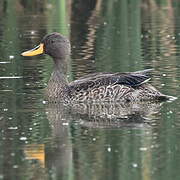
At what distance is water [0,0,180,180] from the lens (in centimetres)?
869

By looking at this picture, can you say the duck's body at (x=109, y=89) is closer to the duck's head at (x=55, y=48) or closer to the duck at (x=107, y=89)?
the duck at (x=107, y=89)

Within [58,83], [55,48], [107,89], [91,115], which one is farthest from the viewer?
[55,48]

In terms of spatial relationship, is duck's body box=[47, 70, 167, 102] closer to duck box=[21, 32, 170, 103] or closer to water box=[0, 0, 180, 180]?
duck box=[21, 32, 170, 103]

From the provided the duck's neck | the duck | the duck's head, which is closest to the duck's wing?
the duck

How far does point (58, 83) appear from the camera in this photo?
13.0 metres

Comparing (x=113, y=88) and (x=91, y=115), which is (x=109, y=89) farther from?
(x=91, y=115)

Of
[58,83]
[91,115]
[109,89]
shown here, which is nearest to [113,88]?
[109,89]

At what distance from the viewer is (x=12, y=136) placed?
1006cm

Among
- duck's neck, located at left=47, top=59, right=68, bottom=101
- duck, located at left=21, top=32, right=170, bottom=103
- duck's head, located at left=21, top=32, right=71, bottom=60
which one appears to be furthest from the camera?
duck's head, located at left=21, top=32, right=71, bottom=60

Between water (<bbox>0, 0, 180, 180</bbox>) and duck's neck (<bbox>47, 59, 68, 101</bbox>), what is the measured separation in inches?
7.3

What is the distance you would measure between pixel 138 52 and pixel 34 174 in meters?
8.12

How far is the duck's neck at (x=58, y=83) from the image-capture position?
12.8m

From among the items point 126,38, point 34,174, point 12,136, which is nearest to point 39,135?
point 12,136

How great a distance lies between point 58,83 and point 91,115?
5.48 ft
